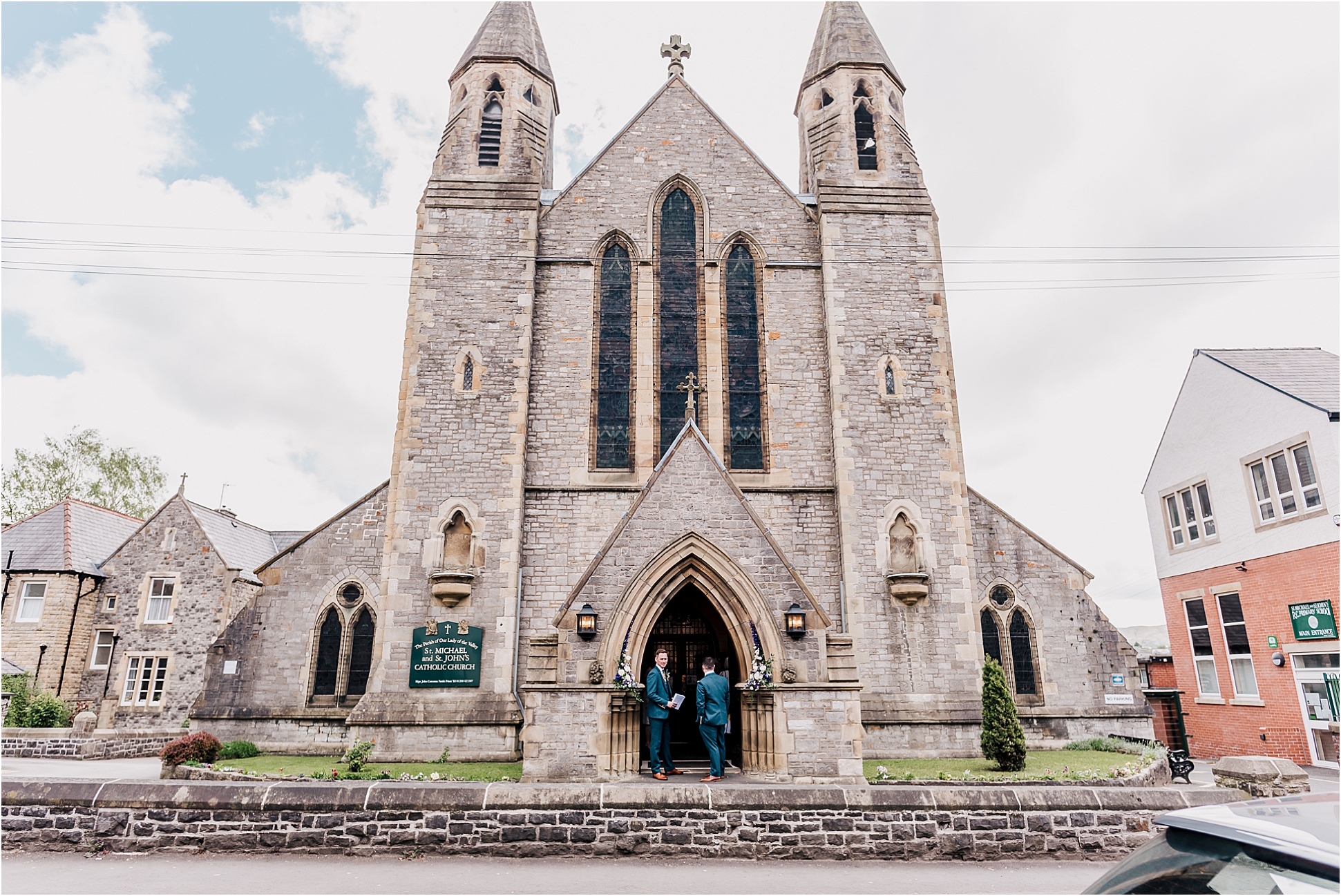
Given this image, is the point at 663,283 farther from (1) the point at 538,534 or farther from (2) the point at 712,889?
(2) the point at 712,889

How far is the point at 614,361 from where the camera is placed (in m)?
16.1

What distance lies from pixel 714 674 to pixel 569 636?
209 cm

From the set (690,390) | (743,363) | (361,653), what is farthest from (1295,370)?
(361,653)

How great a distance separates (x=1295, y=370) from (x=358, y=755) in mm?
22566

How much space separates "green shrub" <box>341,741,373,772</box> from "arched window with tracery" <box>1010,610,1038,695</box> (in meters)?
12.3

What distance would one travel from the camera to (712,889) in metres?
6.83

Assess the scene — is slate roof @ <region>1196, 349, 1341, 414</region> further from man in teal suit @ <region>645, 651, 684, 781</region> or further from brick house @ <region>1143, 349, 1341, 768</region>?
man in teal suit @ <region>645, 651, 684, 781</region>

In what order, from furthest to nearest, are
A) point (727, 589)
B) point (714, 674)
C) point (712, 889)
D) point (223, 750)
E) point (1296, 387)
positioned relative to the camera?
point (1296, 387) → point (223, 750) → point (727, 589) → point (714, 674) → point (712, 889)

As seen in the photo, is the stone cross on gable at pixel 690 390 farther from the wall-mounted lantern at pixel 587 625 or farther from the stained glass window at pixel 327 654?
the stained glass window at pixel 327 654

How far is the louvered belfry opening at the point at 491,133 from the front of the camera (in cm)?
1727

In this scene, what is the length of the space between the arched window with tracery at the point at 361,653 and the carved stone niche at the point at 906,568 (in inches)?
406

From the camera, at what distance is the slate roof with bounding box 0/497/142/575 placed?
25391 millimetres

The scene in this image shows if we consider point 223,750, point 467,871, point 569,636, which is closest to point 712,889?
point 467,871

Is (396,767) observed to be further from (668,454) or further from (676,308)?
(676,308)
